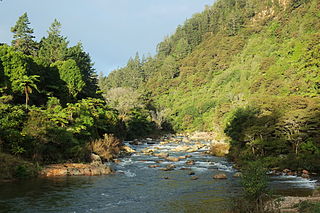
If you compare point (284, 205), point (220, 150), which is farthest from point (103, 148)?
point (284, 205)

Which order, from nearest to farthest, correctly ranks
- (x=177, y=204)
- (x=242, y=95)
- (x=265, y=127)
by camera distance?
(x=177, y=204), (x=265, y=127), (x=242, y=95)

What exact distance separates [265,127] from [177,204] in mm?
18442

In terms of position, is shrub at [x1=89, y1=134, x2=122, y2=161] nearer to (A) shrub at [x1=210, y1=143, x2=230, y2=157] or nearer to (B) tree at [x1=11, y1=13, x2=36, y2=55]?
(A) shrub at [x1=210, y1=143, x2=230, y2=157]

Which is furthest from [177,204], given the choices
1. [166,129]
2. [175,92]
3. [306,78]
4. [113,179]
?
[175,92]

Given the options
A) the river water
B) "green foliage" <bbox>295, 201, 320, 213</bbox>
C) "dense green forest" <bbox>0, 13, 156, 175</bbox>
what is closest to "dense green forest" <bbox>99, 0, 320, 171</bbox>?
the river water

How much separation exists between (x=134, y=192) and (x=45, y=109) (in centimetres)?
2216

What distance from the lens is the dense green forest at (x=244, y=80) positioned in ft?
107

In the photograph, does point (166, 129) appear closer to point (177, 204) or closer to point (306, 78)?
point (306, 78)

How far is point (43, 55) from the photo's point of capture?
63.0 m

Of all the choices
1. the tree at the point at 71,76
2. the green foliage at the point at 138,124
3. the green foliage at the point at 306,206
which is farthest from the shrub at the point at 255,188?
the green foliage at the point at 138,124

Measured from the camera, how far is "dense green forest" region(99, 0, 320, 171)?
32469 mm

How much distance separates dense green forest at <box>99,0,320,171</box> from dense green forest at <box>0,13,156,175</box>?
1940 centimetres

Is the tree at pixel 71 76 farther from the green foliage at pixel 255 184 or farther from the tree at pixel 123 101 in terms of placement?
the green foliage at pixel 255 184

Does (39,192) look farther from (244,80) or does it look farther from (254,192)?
(244,80)
